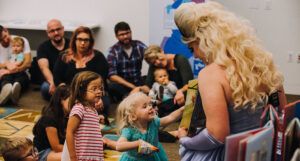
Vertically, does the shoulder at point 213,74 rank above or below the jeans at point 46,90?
above

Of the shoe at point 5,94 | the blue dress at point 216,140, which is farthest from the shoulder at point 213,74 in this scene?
the shoe at point 5,94

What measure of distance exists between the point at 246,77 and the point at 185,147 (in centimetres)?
46

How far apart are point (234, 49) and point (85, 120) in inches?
51.8

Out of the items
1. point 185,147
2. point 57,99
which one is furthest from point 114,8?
point 185,147

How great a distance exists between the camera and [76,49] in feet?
16.5

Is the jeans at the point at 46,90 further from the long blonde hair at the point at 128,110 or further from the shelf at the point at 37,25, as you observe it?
the long blonde hair at the point at 128,110

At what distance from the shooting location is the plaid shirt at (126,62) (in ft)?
17.8

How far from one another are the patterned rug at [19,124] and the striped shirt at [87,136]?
0.90 meters

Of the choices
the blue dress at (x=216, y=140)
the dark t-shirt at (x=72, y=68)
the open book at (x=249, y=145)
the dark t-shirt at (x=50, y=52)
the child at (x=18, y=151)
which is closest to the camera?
the open book at (x=249, y=145)

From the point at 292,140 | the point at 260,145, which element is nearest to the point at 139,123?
the point at 292,140

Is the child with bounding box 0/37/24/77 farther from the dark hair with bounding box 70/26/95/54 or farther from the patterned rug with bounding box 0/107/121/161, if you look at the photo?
the dark hair with bounding box 70/26/95/54

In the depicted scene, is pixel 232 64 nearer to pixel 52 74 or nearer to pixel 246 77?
pixel 246 77

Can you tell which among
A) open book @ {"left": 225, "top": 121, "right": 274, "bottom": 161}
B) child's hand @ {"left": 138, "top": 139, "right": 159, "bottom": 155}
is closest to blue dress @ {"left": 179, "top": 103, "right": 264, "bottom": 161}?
open book @ {"left": 225, "top": 121, "right": 274, "bottom": 161}

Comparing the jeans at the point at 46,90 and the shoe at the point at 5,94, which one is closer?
the shoe at the point at 5,94
